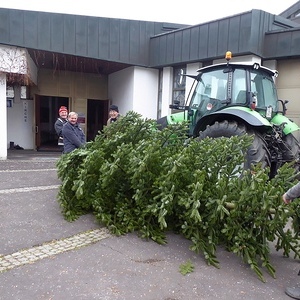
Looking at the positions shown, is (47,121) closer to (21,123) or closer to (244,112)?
(21,123)

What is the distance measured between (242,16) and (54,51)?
225 inches

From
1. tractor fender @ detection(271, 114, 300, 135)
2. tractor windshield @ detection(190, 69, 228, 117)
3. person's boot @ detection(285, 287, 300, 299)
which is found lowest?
person's boot @ detection(285, 287, 300, 299)

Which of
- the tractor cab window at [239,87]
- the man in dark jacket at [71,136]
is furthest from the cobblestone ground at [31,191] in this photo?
the tractor cab window at [239,87]

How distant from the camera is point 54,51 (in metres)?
10.4

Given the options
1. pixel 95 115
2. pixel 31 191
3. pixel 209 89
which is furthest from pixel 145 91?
pixel 31 191

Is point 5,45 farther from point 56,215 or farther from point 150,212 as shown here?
point 150,212

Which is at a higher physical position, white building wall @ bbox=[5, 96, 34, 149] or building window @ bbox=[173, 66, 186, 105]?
building window @ bbox=[173, 66, 186, 105]

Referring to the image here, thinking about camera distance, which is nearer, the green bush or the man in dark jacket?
the green bush

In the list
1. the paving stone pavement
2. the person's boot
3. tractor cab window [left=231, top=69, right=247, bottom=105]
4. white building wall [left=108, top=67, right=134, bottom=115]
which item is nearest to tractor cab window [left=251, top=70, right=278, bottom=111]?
tractor cab window [left=231, top=69, right=247, bottom=105]

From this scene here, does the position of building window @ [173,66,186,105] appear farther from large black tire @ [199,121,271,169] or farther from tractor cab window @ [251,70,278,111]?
large black tire @ [199,121,271,169]

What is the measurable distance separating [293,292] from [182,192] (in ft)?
4.98

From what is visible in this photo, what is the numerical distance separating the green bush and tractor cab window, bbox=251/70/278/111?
2.35m

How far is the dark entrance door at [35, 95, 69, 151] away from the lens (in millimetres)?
14628

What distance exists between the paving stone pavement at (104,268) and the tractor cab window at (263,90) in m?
3.32
